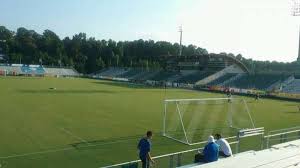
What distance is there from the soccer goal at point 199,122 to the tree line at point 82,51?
93102 mm

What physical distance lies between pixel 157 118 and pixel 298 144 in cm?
1471

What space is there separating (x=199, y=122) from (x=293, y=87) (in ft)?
140

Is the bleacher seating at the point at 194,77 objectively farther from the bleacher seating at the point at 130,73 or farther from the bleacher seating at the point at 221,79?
the bleacher seating at the point at 130,73

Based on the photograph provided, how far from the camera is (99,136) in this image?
19.0 m

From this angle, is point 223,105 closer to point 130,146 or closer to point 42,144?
point 130,146

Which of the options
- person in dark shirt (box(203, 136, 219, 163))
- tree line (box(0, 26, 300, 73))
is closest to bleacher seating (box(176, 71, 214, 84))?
tree line (box(0, 26, 300, 73))

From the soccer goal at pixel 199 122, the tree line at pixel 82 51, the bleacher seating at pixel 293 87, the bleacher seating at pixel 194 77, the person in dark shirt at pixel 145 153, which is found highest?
the tree line at pixel 82 51

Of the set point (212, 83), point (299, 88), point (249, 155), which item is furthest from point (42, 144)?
point (212, 83)

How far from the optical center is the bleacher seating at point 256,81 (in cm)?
6825

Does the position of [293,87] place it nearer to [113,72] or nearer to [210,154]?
[210,154]

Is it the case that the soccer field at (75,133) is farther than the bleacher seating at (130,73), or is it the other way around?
the bleacher seating at (130,73)

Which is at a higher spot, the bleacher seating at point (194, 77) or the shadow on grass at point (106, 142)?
the bleacher seating at point (194, 77)

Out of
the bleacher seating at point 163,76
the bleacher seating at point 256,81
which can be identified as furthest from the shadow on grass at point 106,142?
the bleacher seating at point 163,76

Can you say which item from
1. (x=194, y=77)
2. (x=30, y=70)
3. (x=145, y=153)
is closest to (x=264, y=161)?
(x=145, y=153)
